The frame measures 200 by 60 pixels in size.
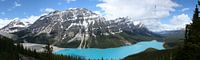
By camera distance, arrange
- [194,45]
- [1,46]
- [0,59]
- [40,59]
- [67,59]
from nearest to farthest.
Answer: [194,45] → [0,59] → [1,46] → [40,59] → [67,59]

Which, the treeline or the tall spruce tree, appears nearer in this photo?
the tall spruce tree

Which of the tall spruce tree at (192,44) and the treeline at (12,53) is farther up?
the tall spruce tree at (192,44)

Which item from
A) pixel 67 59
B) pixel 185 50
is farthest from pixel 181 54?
pixel 67 59

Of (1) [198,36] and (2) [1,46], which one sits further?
(2) [1,46]

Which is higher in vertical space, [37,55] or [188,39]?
[188,39]

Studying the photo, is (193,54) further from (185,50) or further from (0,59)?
(0,59)

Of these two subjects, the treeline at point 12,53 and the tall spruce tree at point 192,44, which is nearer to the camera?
the tall spruce tree at point 192,44

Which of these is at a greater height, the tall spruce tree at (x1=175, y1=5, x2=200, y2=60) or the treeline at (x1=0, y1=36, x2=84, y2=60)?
the tall spruce tree at (x1=175, y1=5, x2=200, y2=60)

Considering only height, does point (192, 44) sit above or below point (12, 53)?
above

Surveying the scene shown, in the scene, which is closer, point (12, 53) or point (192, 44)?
point (192, 44)

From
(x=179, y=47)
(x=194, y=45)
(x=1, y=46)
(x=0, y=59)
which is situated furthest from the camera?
(x=1, y=46)

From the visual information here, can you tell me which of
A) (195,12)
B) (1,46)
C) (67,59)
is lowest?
(67,59)
